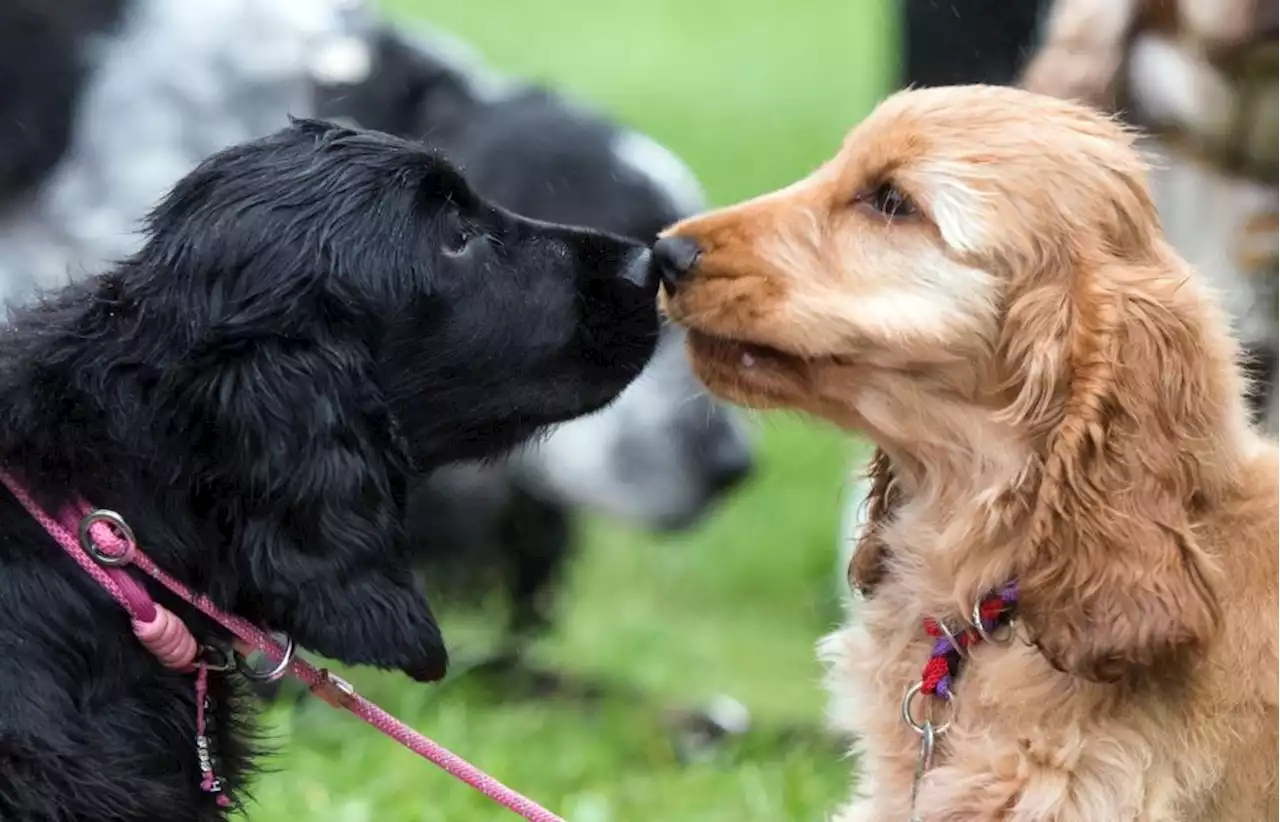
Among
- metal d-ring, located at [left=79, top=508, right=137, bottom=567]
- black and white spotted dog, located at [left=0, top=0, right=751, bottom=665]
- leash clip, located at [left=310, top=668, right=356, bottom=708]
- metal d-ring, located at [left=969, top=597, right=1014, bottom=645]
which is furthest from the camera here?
black and white spotted dog, located at [left=0, top=0, right=751, bottom=665]

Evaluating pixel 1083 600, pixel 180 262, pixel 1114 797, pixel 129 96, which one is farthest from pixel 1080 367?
pixel 129 96

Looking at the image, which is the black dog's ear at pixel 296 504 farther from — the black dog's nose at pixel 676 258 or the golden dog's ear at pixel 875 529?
the golden dog's ear at pixel 875 529

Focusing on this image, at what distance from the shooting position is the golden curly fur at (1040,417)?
285 cm

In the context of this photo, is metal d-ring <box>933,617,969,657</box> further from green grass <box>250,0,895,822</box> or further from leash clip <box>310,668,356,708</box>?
leash clip <box>310,668,356,708</box>

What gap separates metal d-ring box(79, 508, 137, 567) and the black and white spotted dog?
3467 mm

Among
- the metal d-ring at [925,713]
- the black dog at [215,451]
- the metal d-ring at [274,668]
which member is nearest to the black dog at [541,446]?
the metal d-ring at [925,713]

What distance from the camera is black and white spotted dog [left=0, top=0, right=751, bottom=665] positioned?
245 inches

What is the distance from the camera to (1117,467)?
2.85 meters

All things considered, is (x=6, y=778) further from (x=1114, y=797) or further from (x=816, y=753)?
(x=816, y=753)

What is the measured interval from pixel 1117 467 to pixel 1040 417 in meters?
0.20

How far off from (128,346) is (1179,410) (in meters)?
1.78

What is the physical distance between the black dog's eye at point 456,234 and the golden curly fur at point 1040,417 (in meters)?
0.41

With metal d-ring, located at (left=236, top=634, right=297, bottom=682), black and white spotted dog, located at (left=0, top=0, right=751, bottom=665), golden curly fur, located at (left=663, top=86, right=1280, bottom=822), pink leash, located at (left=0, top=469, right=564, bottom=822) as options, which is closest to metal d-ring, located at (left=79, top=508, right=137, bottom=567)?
pink leash, located at (left=0, top=469, right=564, bottom=822)

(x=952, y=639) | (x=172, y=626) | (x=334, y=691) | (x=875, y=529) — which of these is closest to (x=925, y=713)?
(x=952, y=639)
